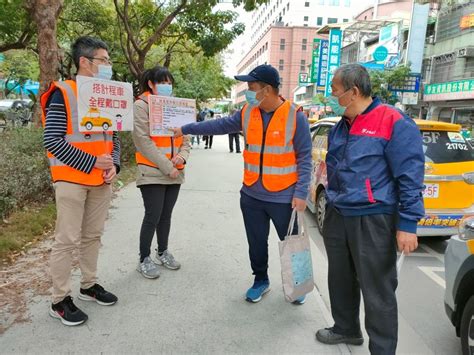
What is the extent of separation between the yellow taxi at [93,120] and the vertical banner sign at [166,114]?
57 centimetres

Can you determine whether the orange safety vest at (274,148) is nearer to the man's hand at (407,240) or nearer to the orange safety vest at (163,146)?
the orange safety vest at (163,146)

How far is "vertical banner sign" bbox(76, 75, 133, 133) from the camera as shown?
2.56 meters

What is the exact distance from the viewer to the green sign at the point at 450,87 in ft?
63.2

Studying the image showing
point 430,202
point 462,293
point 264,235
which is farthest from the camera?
point 430,202

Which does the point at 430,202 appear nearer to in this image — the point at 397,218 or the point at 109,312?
the point at 397,218

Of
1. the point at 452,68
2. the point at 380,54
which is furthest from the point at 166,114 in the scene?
the point at 380,54

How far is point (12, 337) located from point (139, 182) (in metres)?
1.45

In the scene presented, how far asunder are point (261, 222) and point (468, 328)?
5.06ft

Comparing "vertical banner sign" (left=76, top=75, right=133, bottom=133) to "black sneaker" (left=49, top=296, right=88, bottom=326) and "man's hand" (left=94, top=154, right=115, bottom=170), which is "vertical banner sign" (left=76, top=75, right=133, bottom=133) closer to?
"man's hand" (left=94, top=154, right=115, bottom=170)

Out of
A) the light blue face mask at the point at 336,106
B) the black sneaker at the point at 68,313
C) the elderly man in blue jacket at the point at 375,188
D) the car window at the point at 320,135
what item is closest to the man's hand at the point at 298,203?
the elderly man in blue jacket at the point at 375,188

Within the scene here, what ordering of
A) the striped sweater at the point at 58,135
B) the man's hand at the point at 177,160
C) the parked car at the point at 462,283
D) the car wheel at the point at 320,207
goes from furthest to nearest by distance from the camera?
the car wheel at the point at 320,207, the man's hand at the point at 177,160, the striped sweater at the point at 58,135, the parked car at the point at 462,283

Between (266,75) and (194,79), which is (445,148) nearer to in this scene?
(266,75)

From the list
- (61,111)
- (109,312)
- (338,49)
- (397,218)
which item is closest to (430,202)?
(397,218)

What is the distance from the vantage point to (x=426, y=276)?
419 centimetres
